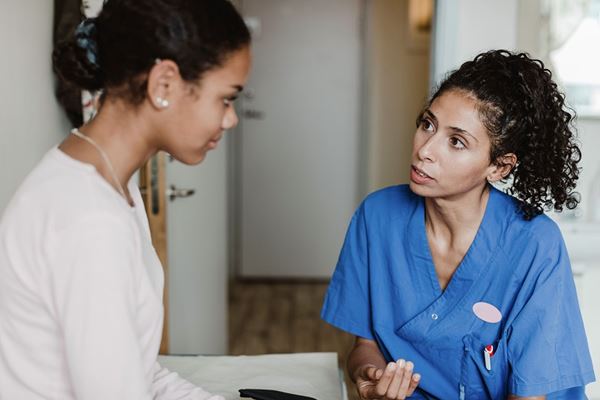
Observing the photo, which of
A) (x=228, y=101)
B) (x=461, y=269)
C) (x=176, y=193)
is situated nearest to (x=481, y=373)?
(x=461, y=269)

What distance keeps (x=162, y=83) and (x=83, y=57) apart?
0.14 metres

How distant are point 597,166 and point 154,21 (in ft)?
6.02

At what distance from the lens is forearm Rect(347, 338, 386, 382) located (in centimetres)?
140

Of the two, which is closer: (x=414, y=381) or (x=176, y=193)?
(x=414, y=381)

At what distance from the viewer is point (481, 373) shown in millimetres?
1333

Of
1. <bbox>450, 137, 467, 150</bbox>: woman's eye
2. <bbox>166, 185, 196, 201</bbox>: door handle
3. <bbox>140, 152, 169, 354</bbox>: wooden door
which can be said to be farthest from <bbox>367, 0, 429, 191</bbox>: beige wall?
<bbox>450, 137, 467, 150</bbox>: woman's eye

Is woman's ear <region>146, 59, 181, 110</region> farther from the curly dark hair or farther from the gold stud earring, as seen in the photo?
the curly dark hair

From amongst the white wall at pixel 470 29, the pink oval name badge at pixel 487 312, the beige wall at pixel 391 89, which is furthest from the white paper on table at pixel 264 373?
the beige wall at pixel 391 89

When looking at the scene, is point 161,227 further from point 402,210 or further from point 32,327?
point 32,327

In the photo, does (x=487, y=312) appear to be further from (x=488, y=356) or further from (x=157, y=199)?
(x=157, y=199)

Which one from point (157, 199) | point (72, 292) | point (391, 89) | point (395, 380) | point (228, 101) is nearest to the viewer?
point (72, 292)

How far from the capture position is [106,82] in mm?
898

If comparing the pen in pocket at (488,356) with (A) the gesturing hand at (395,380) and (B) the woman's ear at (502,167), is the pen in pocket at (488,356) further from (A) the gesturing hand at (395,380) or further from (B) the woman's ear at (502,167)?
(B) the woman's ear at (502,167)

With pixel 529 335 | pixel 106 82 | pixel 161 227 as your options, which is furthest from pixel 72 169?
pixel 161 227
